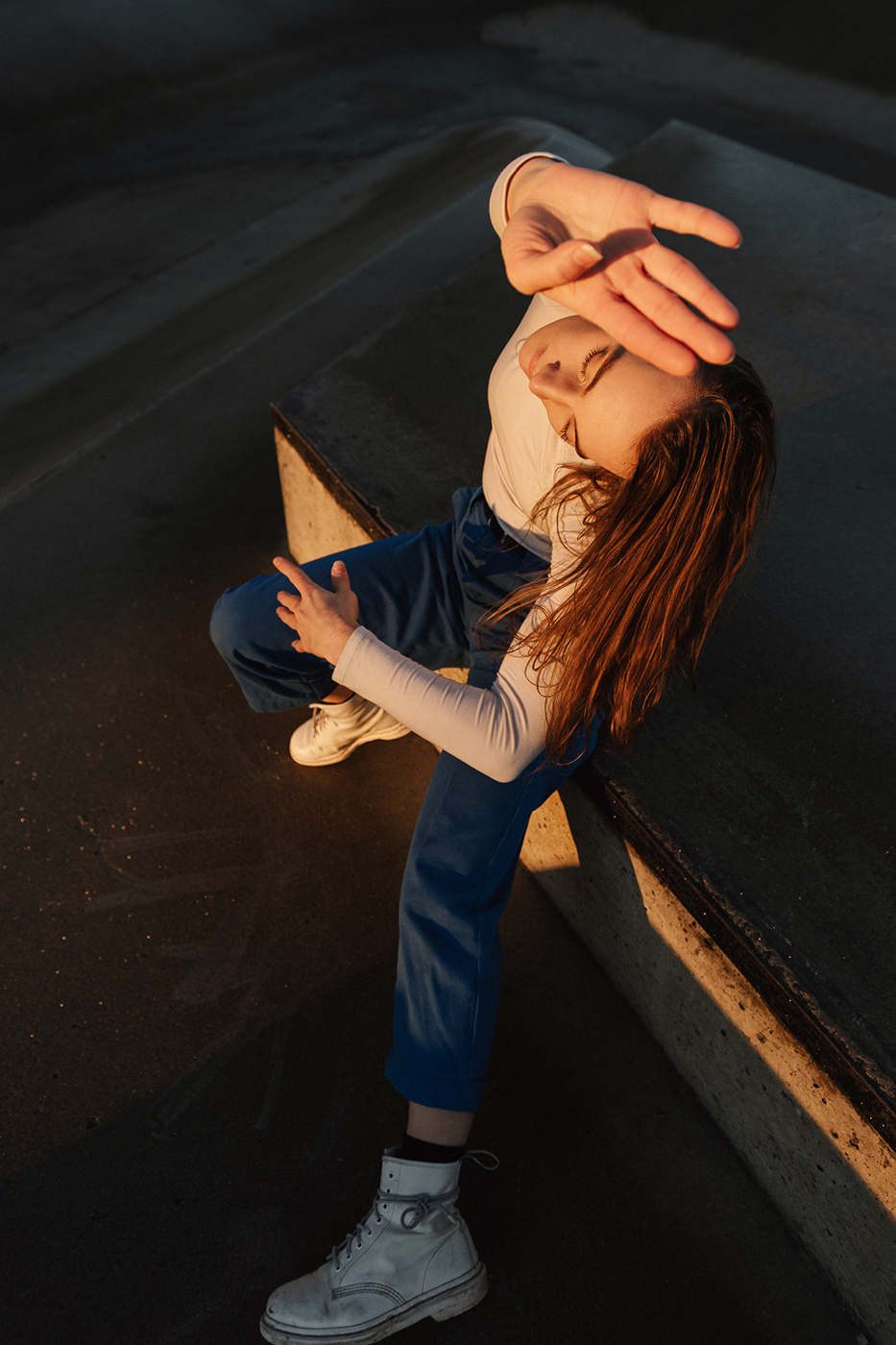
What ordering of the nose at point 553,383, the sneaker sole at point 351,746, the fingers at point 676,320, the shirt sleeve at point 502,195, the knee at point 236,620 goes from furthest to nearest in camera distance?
the sneaker sole at point 351,746 < the knee at point 236,620 < the shirt sleeve at point 502,195 < the nose at point 553,383 < the fingers at point 676,320

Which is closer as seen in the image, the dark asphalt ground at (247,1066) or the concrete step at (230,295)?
the dark asphalt ground at (247,1066)

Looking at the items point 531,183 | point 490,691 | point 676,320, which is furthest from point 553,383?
point 531,183

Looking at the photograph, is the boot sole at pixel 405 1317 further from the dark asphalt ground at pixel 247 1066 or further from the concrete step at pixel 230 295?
the concrete step at pixel 230 295

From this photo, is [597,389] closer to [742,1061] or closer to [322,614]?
[322,614]

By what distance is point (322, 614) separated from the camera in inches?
58.2

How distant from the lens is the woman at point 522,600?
48.4 inches

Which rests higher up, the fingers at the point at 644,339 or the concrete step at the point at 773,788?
the fingers at the point at 644,339

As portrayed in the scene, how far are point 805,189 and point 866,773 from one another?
314cm

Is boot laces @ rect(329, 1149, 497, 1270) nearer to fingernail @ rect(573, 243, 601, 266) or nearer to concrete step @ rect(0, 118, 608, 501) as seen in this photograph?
fingernail @ rect(573, 243, 601, 266)

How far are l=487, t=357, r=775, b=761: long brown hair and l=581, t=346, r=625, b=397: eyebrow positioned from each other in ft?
0.42

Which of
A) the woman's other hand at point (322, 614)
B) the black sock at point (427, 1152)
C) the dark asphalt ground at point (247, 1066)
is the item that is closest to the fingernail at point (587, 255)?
the woman's other hand at point (322, 614)

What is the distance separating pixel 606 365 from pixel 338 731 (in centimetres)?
139

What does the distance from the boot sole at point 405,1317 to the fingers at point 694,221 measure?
6.58ft

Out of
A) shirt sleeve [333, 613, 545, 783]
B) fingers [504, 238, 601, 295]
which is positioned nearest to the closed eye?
fingers [504, 238, 601, 295]
